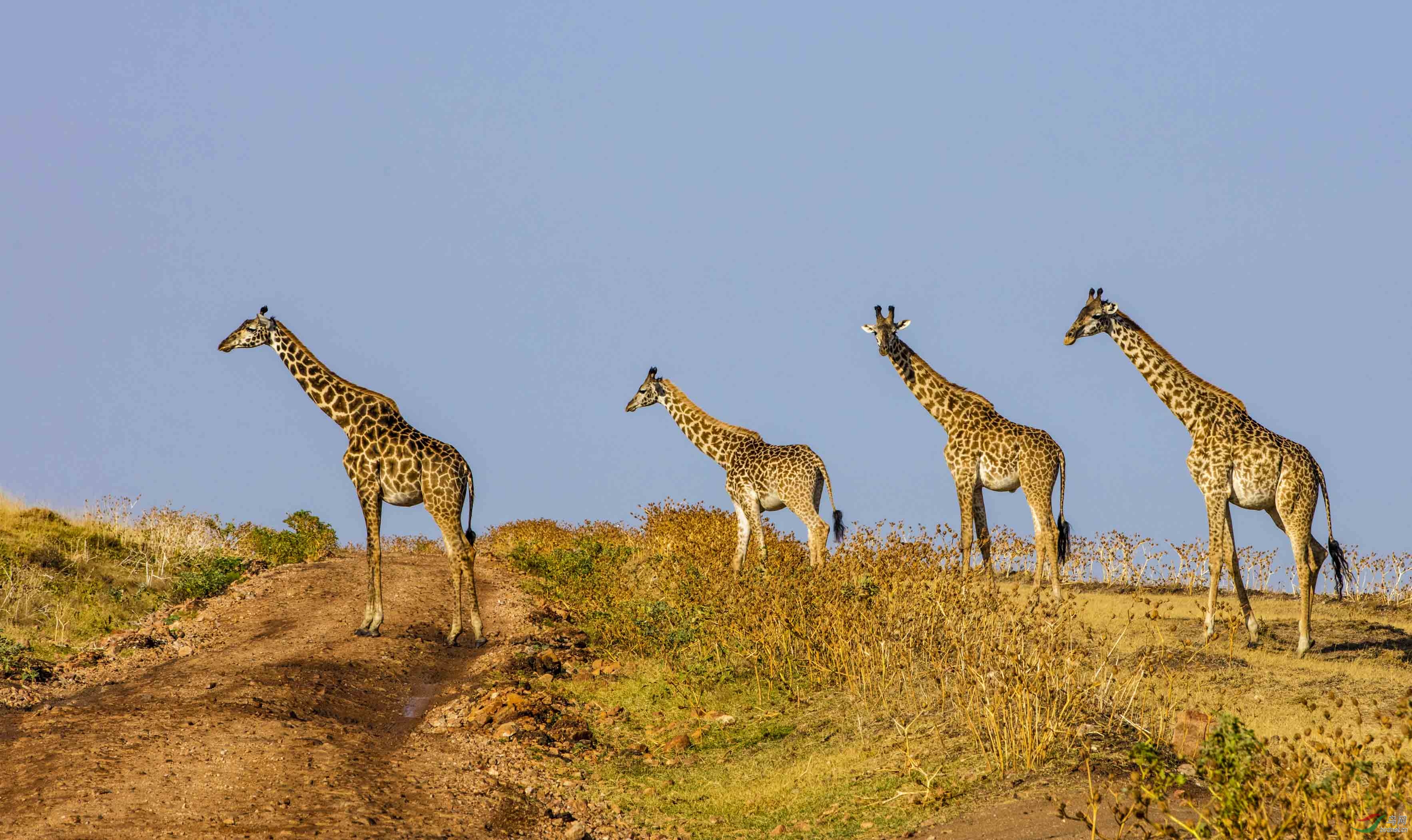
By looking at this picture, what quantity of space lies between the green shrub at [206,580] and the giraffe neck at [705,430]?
7.57 meters

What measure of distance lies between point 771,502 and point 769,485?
1.02 ft

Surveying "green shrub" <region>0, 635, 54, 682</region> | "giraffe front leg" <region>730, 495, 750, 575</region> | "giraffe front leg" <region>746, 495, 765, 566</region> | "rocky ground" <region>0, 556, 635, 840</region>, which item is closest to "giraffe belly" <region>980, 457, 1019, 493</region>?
"giraffe front leg" <region>746, 495, 765, 566</region>

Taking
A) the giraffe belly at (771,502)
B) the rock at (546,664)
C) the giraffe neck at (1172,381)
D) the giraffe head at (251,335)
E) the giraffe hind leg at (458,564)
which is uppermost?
the giraffe head at (251,335)

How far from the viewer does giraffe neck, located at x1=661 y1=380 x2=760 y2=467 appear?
68.7ft

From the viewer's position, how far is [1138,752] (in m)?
7.59

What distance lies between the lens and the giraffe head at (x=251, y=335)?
60.6 ft

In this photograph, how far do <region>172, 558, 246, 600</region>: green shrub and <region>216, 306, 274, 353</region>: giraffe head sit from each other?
3819 millimetres

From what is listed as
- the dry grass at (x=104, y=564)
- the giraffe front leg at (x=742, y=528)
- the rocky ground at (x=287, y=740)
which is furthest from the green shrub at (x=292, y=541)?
the giraffe front leg at (x=742, y=528)

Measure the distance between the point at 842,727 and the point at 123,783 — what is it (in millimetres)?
5941

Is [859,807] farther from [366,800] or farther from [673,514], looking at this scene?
[673,514]

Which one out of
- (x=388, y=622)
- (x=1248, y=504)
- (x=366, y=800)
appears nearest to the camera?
(x=366, y=800)

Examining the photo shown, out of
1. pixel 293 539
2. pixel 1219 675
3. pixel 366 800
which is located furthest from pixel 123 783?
pixel 293 539

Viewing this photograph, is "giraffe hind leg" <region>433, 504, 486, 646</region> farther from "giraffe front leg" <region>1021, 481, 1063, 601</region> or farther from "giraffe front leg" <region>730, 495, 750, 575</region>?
"giraffe front leg" <region>1021, 481, 1063, 601</region>

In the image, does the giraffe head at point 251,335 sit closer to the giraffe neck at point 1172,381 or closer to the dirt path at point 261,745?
the dirt path at point 261,745
